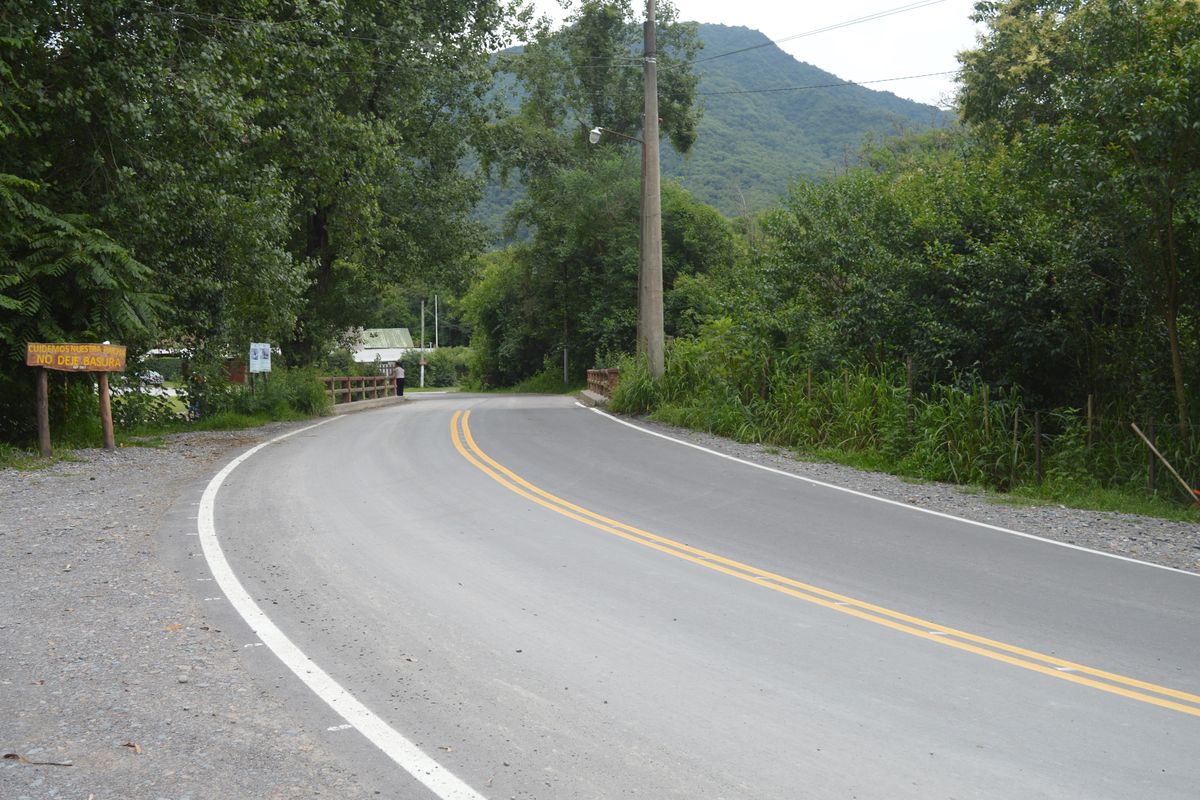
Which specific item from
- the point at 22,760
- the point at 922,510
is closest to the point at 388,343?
the point at 922,510

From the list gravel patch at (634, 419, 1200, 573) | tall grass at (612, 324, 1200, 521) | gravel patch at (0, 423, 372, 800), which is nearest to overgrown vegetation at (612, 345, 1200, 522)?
tall grass at (612, 324, 1200, 521)

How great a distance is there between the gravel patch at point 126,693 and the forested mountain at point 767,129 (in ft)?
211

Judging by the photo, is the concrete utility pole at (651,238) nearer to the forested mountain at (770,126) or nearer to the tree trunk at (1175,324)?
the tree trunk at (1175,324)

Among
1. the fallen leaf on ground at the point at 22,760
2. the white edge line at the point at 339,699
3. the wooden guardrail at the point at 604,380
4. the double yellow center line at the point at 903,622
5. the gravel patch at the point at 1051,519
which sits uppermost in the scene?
the wooden guardrail at the point at 604,380

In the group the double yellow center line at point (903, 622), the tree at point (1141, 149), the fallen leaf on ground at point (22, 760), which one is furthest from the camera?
the tree at point (1141, 149)

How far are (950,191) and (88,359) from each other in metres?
14.2

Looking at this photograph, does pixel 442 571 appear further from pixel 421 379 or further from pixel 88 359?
pixel 421 379

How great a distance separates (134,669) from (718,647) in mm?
3260

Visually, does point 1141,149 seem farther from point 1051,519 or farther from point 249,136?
point 249,136

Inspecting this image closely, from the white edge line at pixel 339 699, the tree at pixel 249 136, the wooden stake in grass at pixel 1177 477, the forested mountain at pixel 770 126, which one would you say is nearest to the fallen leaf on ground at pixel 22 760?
the white edge line at pixel 339 699

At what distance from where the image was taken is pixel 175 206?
1828 cm

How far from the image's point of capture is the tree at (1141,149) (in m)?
12.2

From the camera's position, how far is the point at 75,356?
49.0 ft

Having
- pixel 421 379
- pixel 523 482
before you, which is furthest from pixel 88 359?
pixel 421 379
